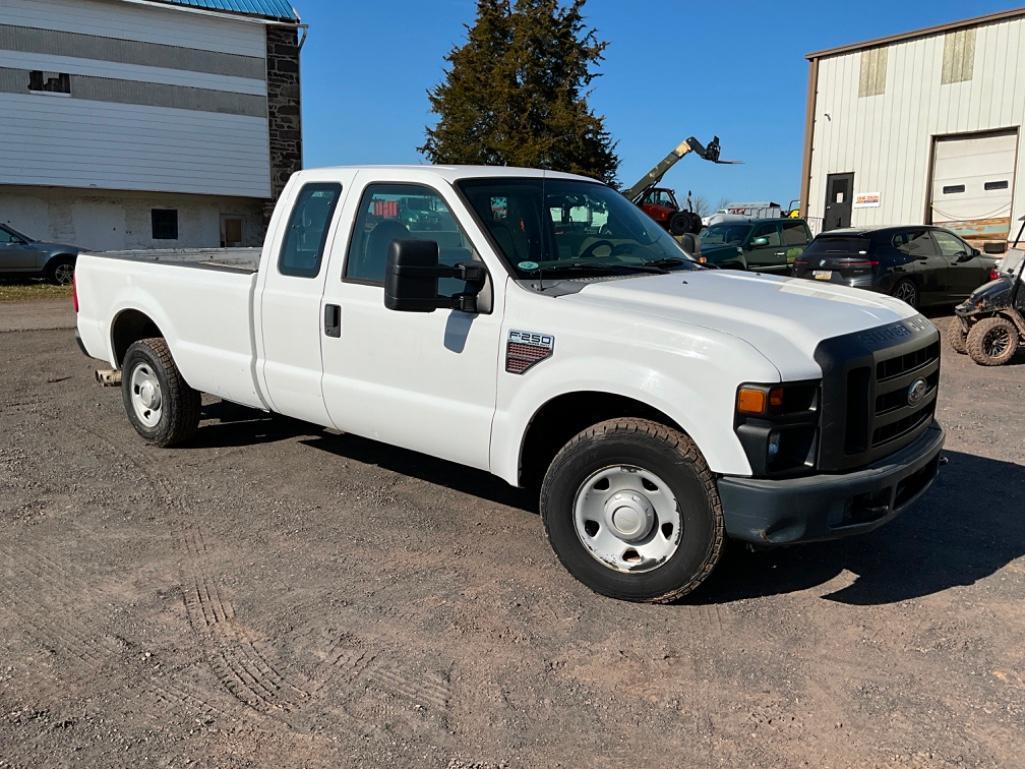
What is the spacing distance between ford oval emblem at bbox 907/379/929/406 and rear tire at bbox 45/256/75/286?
20.2 metres

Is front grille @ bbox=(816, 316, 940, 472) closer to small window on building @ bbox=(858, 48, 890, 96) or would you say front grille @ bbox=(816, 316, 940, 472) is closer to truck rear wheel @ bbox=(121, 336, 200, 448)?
truck rear wheel @ bbox=(121, 336, 200, 448)

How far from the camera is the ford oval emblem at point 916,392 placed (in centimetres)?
409

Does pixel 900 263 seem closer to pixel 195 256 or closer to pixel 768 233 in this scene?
pixel 768 233

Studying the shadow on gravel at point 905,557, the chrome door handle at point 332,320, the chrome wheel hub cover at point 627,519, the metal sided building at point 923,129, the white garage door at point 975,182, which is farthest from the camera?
the white garage door at point 975,182

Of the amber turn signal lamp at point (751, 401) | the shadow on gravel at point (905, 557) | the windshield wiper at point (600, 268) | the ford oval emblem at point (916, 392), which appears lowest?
the shadow on gravel at point (905, 557)

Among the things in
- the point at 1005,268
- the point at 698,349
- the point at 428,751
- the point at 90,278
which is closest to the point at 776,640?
the point at 698,349

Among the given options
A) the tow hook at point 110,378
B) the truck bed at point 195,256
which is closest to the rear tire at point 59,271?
the tow hook at point 110,378

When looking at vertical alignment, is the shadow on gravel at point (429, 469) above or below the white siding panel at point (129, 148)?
below

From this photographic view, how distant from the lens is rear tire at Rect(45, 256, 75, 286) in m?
20.2

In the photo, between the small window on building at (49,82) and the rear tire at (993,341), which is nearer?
the rear tire at (993,341)

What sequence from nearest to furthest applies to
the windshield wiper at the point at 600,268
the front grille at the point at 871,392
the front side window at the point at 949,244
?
the front grille at the point at 871,392 → the windshield wiper at the point at 600,268 → the front side window at the point at 949,244

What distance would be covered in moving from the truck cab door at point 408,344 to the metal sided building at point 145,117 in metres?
27.3

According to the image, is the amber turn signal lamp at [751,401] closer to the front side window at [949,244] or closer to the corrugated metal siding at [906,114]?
the front side window at [949,244]

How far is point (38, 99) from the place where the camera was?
2747 cm
